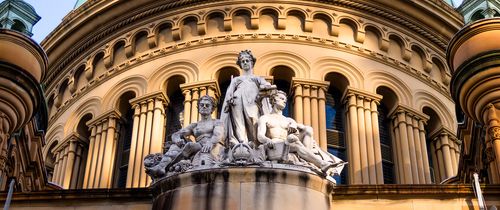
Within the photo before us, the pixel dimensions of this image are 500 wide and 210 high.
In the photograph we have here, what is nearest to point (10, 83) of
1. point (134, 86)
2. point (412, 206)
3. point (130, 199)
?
point (130, 199)

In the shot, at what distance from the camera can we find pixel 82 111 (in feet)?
102

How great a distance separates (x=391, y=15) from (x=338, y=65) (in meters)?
3.54

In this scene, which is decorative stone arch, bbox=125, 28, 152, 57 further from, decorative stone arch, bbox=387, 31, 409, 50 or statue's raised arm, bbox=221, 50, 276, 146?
statue's raised arm, bbox=221, 50, 276, 146

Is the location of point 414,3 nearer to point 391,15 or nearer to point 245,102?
point 391,15

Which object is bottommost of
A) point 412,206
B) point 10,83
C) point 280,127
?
point 412,206

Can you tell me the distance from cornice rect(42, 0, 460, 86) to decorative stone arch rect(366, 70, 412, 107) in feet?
8.77

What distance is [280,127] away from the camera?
15453 millimetres

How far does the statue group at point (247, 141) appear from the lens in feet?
48.6

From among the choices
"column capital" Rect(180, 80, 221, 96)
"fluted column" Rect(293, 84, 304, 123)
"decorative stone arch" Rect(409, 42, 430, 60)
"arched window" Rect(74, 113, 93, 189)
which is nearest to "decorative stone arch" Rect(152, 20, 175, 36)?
"column capital" Rect(180, 80, 221, 96)

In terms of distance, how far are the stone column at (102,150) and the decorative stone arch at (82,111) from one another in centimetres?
68

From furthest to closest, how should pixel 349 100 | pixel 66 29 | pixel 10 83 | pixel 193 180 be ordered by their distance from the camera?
pixel 66 29, pixel 349 100, pixel 10 83, pixel 193 180

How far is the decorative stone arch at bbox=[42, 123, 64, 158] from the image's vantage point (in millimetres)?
31578

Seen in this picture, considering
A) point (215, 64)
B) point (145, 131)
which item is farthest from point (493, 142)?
point (145, 131)

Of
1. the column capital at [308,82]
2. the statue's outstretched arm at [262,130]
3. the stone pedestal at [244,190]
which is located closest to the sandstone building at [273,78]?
the column capital at [308,82]
